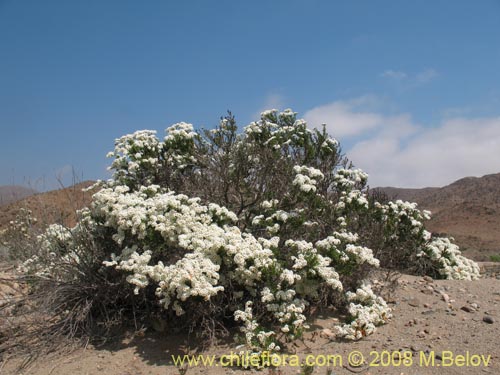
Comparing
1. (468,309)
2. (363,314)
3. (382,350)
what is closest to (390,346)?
(382,350)

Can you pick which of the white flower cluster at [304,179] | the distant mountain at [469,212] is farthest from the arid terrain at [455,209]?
the white flower cluster at [304,179]

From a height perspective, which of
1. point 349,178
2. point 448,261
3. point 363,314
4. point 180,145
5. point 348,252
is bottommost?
point 363,314

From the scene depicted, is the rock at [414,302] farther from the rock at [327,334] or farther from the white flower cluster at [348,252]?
the rock at [327,334]

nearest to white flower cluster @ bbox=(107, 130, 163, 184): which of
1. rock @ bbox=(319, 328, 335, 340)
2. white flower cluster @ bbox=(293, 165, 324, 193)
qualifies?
white flower cluster @ bbox=(293, 165, 324, 193)

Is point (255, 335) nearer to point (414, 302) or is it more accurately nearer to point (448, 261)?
point (414, 302)

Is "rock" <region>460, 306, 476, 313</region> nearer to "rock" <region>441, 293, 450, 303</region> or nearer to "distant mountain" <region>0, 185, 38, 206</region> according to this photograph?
"rock" <region>441, 293, 450, 303</region>

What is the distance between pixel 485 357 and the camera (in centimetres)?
484

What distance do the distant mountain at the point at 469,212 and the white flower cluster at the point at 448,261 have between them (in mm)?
1338

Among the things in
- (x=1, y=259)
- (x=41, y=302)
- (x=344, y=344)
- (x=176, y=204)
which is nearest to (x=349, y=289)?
(x=344, y=344)

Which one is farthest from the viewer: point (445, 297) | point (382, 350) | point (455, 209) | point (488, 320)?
point (455, 209)

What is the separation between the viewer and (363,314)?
5.71 m

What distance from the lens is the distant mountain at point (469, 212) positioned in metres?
21.3

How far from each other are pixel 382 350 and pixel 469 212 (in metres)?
28.5

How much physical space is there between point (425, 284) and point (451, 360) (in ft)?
9.45
